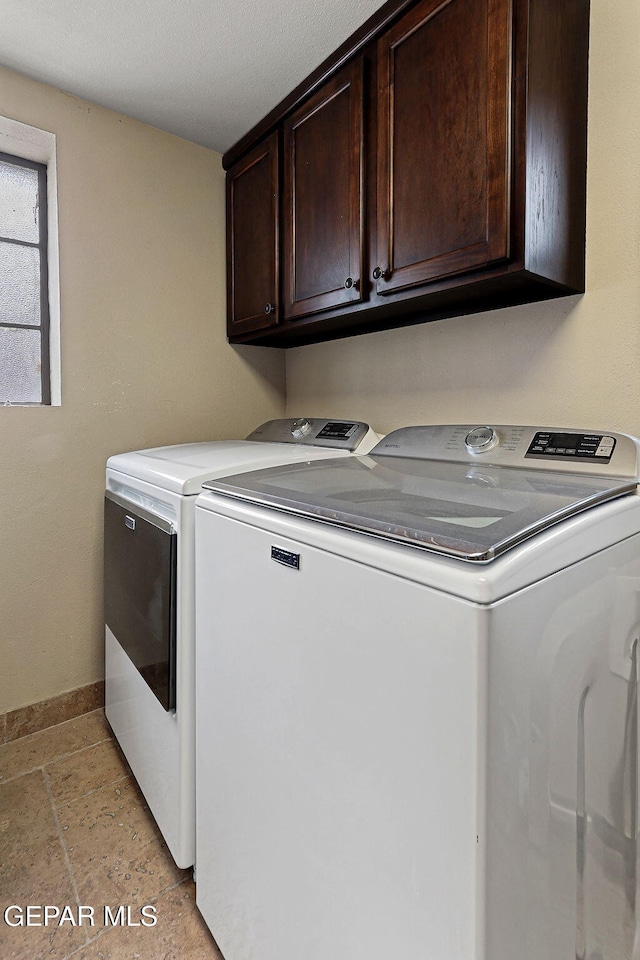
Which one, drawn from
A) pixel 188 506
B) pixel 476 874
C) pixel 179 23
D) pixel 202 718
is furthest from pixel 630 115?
pixel 202 718

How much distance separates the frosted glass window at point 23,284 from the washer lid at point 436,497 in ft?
3.76

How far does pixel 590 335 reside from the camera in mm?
1295

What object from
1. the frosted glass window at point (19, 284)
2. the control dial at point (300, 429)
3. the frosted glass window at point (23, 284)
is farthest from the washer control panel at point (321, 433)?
the frosted glass window at point (19, 284)

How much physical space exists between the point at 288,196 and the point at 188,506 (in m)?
1.25

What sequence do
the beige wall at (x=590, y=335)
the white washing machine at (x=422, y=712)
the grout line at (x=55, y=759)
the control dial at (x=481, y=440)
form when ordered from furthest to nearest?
the grout line at (x=55, y=759) < the control dial at (x=481, y=440) < the beige wall at (x=590, y=335) < the white washing machine at (x=422, y=712)

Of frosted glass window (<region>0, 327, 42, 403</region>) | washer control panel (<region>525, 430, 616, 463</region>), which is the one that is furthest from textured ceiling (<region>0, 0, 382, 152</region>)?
washer control panel (<region>525, 430, 616, 463</region>)

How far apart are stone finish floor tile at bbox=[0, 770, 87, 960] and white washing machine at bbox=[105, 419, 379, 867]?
9.8 inches

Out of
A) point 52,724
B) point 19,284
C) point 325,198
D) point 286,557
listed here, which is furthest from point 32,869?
point 325,198

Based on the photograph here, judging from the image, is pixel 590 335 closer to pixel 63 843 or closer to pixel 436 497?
pixel 436 497

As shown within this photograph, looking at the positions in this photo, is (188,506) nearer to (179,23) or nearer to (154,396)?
(154,396)

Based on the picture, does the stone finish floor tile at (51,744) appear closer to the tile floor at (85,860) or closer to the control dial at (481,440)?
the tile floor at (85,860)

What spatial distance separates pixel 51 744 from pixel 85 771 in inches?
8.8

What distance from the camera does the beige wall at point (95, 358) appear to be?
1.82m

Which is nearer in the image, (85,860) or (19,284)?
(85,860)
